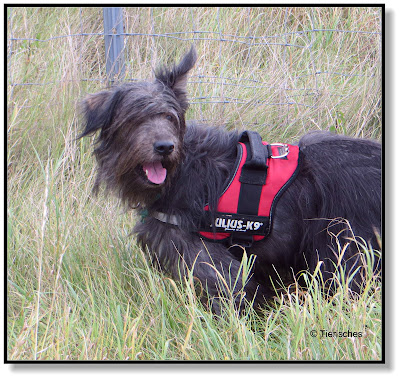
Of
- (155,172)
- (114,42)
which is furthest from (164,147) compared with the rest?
(114,42)

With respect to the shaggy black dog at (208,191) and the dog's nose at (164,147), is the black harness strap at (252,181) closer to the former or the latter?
the shaggy black dog at (208,191)

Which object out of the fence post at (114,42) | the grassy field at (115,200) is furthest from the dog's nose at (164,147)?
the fence post at (114,42)

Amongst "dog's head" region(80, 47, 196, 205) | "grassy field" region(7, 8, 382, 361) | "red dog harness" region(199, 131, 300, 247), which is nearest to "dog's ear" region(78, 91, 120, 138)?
"dog's head" region(80, 47, 196, 205)

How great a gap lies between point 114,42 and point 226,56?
1095 mm

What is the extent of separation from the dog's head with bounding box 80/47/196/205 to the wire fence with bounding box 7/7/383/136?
5.43 feet

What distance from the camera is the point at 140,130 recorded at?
283 cm

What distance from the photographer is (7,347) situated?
2502 mm

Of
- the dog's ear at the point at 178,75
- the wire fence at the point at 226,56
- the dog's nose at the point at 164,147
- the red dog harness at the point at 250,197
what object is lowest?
the red dog harness at the point at 250,197

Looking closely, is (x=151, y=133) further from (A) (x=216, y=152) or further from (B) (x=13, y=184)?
(B) (x=13, y=184)

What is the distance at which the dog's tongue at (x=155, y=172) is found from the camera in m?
2.86

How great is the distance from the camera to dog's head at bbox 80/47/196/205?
280 centimetres

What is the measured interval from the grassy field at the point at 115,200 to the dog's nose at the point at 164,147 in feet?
2.36

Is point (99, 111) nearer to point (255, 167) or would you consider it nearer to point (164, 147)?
point (164, 147)

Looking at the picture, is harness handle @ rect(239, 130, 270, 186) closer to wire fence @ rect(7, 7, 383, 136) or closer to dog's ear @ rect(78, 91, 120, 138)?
dog's ear @ rect(78, 91, 120, 138)
